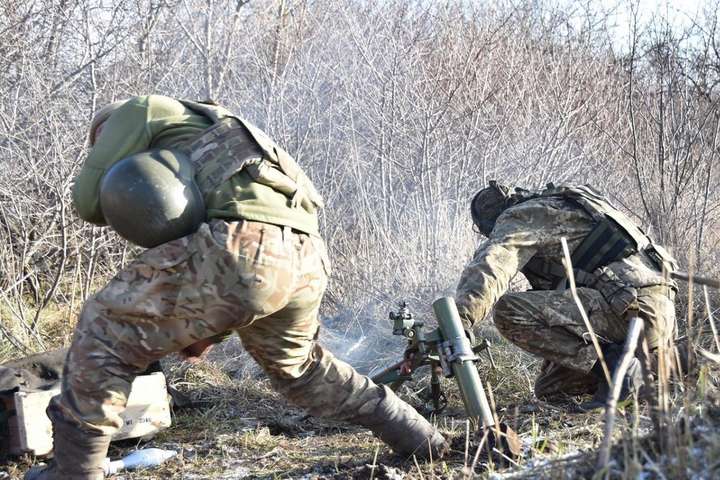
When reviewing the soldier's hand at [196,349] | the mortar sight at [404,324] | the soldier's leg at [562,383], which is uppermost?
the soldier's hand at [196,349]

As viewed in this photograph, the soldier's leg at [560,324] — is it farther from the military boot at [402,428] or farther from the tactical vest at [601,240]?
the military boot at [402,428]

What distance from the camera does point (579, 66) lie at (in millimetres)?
8391

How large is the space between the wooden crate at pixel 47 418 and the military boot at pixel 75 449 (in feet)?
2.26

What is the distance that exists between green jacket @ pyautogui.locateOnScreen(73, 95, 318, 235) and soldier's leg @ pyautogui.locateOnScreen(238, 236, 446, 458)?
0.34m

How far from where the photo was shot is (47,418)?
3553 millimetres

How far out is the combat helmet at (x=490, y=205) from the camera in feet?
15.2

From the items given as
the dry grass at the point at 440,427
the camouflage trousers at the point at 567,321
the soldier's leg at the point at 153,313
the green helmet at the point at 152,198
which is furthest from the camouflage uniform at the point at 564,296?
the green helmet at the point at 152,198

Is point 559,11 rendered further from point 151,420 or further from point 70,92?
point 151,420

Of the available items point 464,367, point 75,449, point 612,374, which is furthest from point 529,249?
point 75,449

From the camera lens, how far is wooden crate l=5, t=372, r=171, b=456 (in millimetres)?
3473

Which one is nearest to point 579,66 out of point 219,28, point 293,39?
point 293,39

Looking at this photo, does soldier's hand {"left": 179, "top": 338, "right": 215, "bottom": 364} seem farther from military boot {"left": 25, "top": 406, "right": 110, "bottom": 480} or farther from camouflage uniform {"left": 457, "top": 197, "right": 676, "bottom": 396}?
camouflage uniform {"left": 457, "top": 197, "right": 676, "bottom": 396}

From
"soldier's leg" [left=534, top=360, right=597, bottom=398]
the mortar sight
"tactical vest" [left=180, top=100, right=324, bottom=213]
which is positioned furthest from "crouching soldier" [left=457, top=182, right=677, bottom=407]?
"tactical vest" [left=180, top=100, right=324, bottom=213]

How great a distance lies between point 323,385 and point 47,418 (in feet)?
4.30
